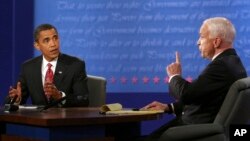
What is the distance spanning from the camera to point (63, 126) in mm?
2803

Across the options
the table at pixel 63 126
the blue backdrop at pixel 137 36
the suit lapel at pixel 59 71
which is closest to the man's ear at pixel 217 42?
the table at pixel 63 126

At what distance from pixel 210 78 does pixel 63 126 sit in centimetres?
96

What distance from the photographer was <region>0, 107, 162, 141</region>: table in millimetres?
2771

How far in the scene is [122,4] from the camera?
5.21 metres

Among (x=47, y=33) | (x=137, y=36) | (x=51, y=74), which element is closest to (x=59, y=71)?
(x=51, y=74)

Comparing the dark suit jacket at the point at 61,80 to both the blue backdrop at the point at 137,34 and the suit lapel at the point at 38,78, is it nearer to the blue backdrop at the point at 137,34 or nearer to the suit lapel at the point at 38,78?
the suit lapel at the point at 38,78

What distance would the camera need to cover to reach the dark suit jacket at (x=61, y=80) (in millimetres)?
3910

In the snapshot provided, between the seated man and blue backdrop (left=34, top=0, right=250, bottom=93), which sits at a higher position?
blue backdrop (left=34, top=0, right=250, bottom=93)

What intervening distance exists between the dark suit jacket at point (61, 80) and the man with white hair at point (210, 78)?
0.61 meters

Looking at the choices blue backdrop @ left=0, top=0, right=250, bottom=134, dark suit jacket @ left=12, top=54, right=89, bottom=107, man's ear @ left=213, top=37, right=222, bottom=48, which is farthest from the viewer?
blue backdrop @ left=0, top=0, right=250, bottom=134

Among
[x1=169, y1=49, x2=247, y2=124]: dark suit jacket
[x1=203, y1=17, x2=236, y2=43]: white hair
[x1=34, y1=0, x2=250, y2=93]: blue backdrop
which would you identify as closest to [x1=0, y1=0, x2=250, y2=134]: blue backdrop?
[x1=34, y1=0, x2=250, y2=93]: blue backdrop

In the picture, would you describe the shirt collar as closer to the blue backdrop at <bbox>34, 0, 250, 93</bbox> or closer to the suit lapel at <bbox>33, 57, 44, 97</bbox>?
the suit lapel at <bbox>33, 57, 44, 97</bbox>

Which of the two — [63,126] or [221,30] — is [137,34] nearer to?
[221,30]

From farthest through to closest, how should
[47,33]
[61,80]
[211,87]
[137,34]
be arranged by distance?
[137,34]
[47,33]
[61,80]
[211,87]
